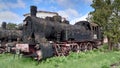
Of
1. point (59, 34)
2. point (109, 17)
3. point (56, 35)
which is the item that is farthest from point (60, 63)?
point (109, 17)

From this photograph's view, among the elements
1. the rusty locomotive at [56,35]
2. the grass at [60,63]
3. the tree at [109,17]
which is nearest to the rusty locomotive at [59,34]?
the rusty locomotive at [56,35]

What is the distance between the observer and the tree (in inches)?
962

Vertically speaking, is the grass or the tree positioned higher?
the tree

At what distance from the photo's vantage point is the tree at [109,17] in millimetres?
24427

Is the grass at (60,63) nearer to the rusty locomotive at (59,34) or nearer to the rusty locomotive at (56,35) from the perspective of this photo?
the rusty locomotive at (56,35)

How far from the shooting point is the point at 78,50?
18531mm

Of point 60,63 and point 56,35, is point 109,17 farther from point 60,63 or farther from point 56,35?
point 60,63

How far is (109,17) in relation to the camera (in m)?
25.0

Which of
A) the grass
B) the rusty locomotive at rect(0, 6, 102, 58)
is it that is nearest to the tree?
the rusty locomotive at rect(0, 6, 102, 58)

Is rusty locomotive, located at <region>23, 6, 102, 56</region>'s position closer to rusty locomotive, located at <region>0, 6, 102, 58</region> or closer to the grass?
rusty locomotive, located at <region>0, 6, 102, 58</region>

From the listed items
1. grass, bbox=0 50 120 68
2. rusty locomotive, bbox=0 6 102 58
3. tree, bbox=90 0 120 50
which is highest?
tree, bbox=90 0 120 50

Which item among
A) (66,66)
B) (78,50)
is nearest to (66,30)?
(78,50)

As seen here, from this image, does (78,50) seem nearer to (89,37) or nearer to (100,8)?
(89,37)

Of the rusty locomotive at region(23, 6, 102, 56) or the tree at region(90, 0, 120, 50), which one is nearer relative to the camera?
the rusty locomotive at region(23, 6, 102, 56)
